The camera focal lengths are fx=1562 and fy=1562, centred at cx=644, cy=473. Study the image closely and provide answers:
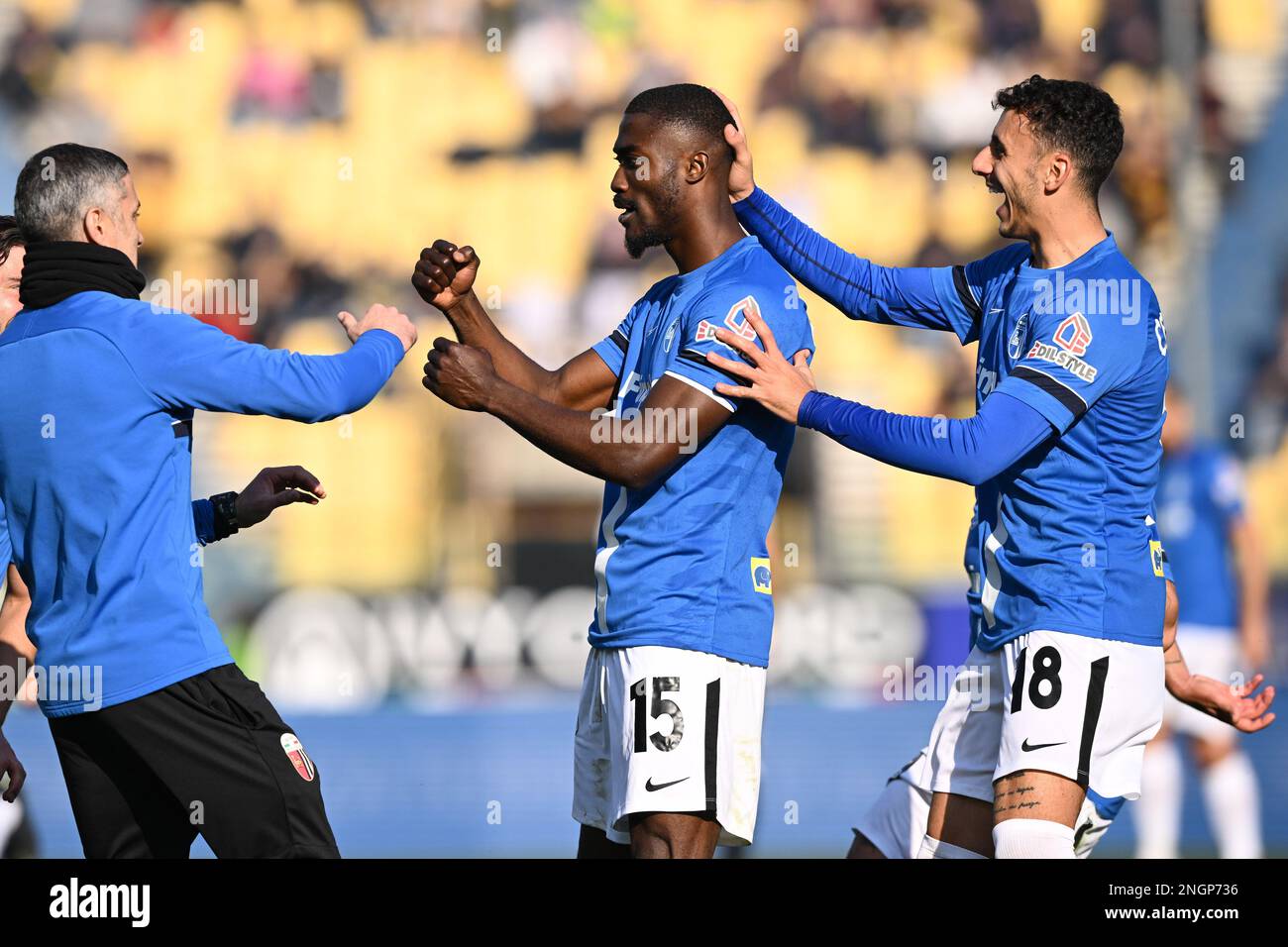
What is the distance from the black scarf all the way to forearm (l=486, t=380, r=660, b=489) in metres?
0.97

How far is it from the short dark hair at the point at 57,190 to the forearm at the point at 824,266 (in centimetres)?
183

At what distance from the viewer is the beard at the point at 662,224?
425cm

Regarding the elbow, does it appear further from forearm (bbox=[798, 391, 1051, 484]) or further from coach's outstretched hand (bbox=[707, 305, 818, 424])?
forearm (bbox=[798, 391, 1051, 484])

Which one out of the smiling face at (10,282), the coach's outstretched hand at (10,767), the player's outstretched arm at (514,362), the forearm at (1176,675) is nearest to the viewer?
the coach's outstretched hand at (10,767)

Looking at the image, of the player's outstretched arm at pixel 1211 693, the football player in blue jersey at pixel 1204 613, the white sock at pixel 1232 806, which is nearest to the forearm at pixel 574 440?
the player's outstretched arm at pixel 1211 693

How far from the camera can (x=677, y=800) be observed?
3838mm

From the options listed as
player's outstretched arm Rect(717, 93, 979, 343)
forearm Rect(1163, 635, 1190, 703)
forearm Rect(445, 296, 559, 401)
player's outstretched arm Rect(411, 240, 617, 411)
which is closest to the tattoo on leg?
forearm Rect(1163, 635, 1190, 703)

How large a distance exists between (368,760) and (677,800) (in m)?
5.02

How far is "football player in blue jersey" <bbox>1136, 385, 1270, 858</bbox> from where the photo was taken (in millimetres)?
8148

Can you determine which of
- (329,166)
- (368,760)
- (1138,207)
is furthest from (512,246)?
(1138,207)

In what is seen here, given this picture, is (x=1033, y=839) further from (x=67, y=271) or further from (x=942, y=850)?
(x=67, y=271)

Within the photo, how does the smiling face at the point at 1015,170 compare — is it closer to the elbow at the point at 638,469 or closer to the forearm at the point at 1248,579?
the elbow at the point at 638,469

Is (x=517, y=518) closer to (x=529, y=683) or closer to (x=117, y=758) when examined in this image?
(x=529, y=683)

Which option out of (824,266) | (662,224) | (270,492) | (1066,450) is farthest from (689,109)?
(270,492)
